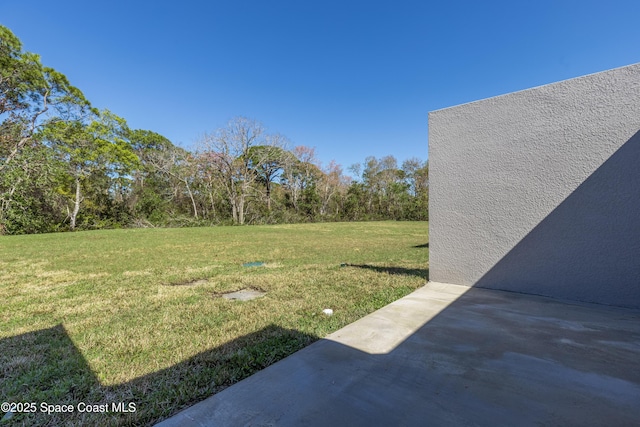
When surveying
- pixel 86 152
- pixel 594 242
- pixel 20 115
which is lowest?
pixel 594 242

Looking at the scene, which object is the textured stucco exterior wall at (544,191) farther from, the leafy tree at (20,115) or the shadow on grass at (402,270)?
the leafy tree at (20,115)

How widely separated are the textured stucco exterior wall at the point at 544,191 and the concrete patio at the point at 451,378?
2.31ft

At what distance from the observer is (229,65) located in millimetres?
11789

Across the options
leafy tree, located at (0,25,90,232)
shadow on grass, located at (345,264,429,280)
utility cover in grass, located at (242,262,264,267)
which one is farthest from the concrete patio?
leafy tree, located at (0,25,90,232)

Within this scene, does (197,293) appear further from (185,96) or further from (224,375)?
(185,96)

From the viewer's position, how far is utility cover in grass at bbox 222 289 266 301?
10.7ft

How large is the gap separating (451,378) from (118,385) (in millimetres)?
1862

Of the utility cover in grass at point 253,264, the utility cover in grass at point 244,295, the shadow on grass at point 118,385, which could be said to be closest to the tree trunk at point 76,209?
the utility cover in grass at point 253,264

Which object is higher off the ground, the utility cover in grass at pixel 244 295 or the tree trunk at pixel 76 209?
the tree trunk at pixel 76 209

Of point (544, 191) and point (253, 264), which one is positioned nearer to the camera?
point (544, 191)

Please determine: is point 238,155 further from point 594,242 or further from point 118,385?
point 594,242

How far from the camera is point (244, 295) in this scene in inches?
134

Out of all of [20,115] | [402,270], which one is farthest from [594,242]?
[20,115]

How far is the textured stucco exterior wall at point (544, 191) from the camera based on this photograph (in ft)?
8.65
